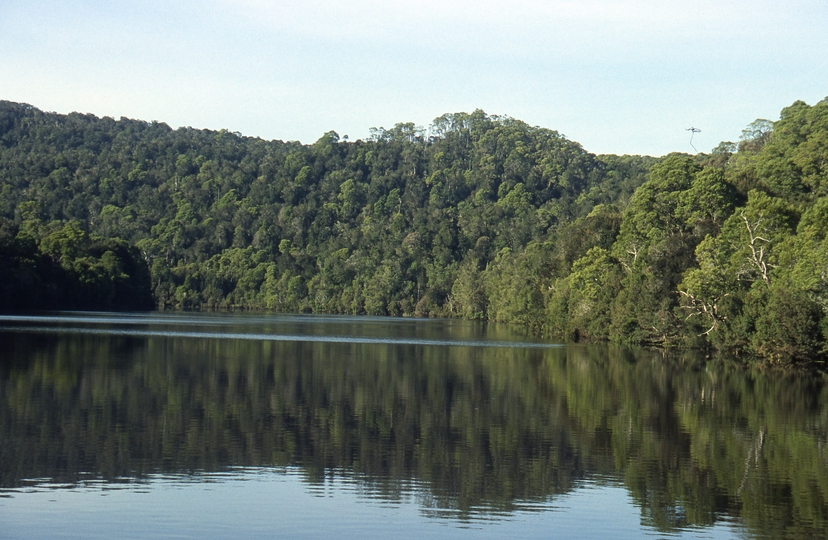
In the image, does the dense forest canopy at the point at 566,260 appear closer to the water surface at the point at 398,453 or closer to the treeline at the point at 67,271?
the treeline at the point at 67,271

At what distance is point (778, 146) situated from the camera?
92000 mm

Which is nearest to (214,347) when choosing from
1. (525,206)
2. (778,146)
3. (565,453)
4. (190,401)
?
(190,401)

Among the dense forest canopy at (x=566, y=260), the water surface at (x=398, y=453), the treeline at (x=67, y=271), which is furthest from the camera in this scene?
the treeline at (x=67, y=271)

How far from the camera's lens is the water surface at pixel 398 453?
53.3 feet

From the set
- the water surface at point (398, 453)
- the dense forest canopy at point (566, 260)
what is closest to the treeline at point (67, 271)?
the dense forest canopy at point (566, 260)

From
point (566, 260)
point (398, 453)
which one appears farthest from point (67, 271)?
point (398, 453)

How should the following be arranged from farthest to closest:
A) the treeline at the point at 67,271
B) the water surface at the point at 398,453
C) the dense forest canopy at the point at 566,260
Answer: the treeline at the point at 67,271
the dense forest canopy at the point at 566,260
the water surface at the point at 398,453

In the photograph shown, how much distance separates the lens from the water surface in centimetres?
1623

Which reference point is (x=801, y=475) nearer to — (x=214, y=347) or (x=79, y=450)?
(x=79, y=450)

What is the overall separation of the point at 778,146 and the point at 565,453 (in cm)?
7696

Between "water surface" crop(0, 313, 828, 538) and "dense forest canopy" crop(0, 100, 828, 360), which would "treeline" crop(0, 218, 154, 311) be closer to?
"dense forest canopy" crop(0, 100, 828, 360)

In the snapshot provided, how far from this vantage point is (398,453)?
21797mm

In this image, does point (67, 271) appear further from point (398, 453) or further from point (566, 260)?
point (398, 453)

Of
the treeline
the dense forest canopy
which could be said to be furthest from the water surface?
the treeline
